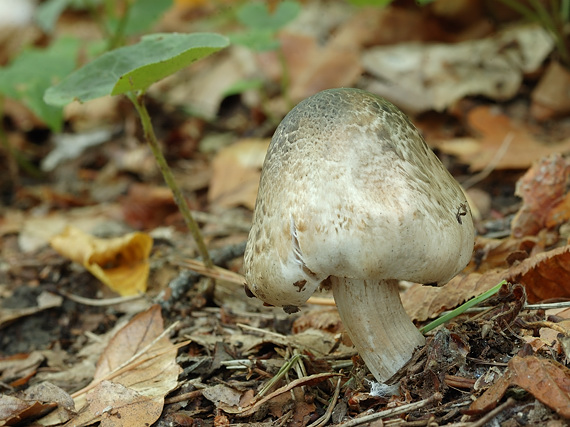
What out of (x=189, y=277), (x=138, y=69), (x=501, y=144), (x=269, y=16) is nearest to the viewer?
(x=138, y=69)

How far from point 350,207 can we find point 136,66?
48.0 inches

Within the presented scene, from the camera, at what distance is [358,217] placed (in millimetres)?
1855

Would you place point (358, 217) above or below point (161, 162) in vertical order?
above

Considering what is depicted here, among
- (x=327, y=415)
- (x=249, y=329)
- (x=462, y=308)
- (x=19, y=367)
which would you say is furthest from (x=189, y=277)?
Result: (x=462, y=308)

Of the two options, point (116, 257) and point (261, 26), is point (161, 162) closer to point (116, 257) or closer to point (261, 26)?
point (116, 257)

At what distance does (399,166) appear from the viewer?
1984 millimetres

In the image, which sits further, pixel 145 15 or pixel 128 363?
pixel 145 15

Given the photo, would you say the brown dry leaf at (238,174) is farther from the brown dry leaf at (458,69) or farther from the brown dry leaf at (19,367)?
the brown dry leaf at (19,367)

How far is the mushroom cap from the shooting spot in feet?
6.12

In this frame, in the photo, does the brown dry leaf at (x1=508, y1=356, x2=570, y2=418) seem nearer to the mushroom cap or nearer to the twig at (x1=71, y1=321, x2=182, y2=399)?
the mushroom cap

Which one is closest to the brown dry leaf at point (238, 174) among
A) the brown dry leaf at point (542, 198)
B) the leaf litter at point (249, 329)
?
the leaf litter at point (249, 329)

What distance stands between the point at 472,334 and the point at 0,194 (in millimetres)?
5268

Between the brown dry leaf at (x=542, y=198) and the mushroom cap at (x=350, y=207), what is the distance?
113 centimetres

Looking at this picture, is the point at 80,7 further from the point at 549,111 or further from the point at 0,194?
the point at 549,111
